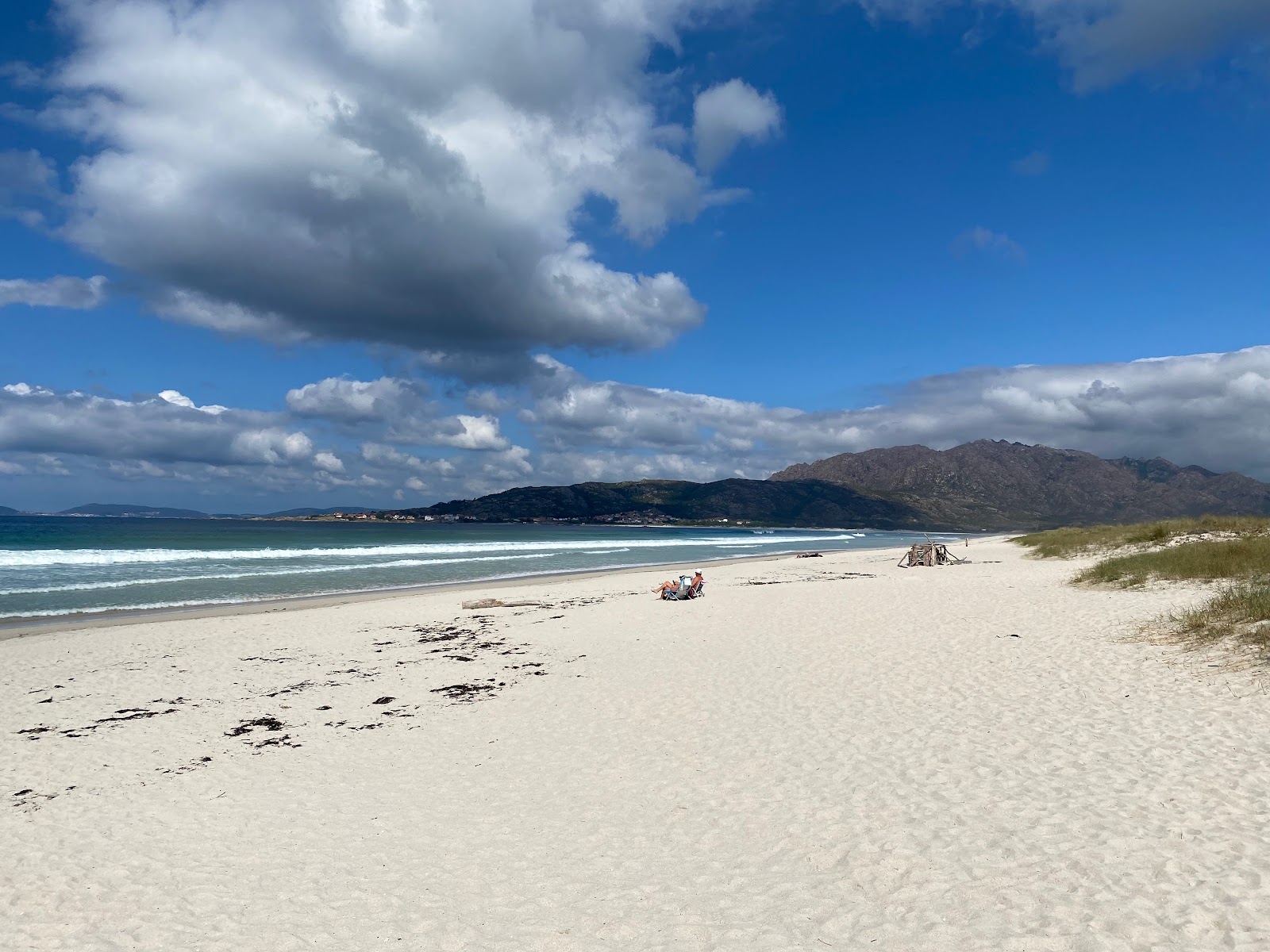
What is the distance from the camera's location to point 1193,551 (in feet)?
64.6

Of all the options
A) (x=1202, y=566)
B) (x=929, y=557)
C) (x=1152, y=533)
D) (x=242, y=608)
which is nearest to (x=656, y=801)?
(x=1202, y=566)

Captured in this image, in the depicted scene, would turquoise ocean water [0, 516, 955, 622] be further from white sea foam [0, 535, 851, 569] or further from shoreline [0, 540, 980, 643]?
shoreline [0, 540, 980, 643]

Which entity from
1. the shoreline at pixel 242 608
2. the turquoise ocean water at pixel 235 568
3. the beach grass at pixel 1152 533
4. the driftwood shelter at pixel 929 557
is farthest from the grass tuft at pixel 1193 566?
the turquoise ocean water at pixel 235 568

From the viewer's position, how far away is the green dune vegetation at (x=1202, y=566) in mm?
10859

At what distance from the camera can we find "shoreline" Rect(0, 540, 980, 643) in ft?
61.2

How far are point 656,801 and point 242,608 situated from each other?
2071cm

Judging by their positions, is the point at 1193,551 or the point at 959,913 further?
the point at 1193,551

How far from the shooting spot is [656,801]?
21.9 feet

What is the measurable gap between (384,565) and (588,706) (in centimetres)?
3350

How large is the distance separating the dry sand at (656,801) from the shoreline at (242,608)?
5959mm

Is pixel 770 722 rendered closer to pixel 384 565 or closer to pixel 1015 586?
pixel 1015 586

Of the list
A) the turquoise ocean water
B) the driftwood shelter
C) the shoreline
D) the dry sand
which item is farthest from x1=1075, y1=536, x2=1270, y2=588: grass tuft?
the turquoise ocean water

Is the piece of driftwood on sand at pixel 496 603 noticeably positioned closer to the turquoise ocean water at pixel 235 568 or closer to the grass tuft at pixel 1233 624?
the turquoise ocean water at pixel 235 568

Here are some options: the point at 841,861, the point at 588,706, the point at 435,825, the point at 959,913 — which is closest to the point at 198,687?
the point at 588,706
